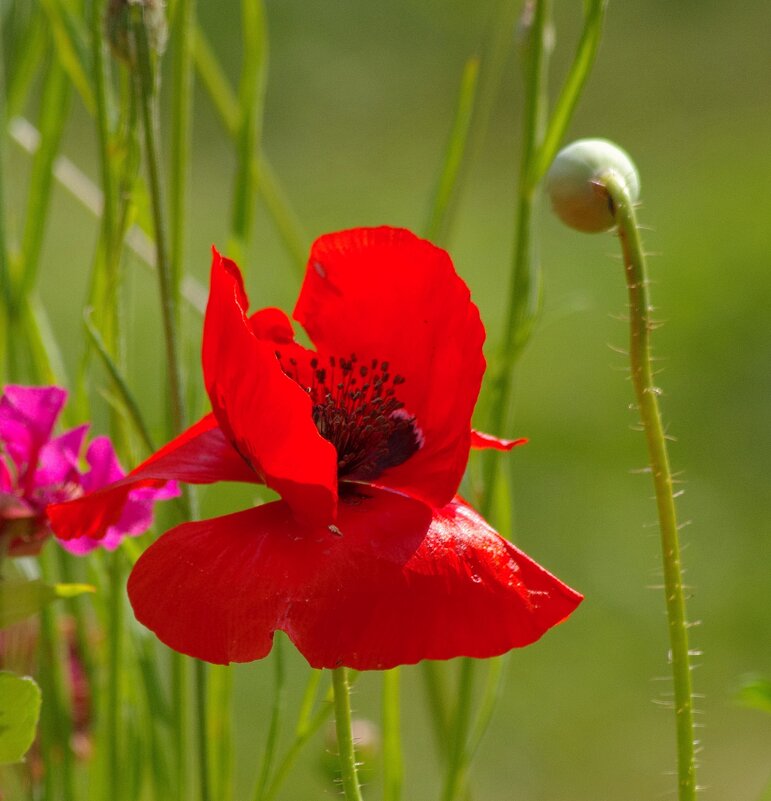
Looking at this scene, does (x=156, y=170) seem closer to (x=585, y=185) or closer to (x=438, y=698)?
(x=585, y=185)

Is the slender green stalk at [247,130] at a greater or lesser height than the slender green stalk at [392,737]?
greater

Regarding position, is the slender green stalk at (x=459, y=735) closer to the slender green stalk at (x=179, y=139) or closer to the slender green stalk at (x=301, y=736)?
the slender green stalk at (x=301, y=736)

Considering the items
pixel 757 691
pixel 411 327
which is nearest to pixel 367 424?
pixel 411 327

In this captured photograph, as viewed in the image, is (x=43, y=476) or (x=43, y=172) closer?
(x=43, y=476)

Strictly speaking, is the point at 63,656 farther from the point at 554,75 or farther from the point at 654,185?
the point at 554,75

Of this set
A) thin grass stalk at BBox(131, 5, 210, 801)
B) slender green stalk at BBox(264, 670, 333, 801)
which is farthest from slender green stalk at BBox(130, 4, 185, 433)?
slender green stalk at BBox(264, 670, 333, 801)

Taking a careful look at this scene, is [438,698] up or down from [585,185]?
down

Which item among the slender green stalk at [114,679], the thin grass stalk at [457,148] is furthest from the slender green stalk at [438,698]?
the slender green stalk at [114,679]
